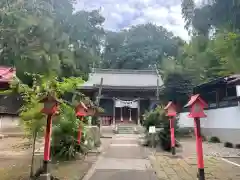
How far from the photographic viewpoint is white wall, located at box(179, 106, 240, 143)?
15.4 m

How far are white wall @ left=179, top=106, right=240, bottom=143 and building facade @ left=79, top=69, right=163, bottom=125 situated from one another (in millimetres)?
8414

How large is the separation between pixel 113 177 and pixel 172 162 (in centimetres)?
301

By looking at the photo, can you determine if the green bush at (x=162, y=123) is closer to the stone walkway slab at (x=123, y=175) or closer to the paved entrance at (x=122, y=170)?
the paved entrance at (x=122, y=170)

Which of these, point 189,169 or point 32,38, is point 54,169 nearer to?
point 189,169

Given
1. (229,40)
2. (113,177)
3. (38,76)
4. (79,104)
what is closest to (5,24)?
(79,104)

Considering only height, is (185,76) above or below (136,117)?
above

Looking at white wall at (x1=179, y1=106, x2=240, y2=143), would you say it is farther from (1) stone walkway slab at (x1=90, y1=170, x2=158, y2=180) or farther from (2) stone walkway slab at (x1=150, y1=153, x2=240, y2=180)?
(1) stone walkway slab at (x1=90, y1=170, x2=158, y2=180)

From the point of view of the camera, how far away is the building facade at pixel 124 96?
28797 mm

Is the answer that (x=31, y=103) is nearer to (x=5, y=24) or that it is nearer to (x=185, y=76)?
(x=5, y=24)

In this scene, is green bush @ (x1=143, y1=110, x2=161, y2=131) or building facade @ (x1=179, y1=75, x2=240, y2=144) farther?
building facade @ (x1=179, y1=75, x2=240, y2=144)

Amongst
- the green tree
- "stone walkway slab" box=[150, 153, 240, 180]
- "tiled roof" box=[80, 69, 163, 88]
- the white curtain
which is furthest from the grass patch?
the green tree

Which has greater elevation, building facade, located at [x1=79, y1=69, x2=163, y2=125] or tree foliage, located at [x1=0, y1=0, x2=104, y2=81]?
tree foliage, located at [x1=0, y1=0, x2=104, y2=81]

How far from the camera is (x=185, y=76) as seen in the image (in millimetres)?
25703

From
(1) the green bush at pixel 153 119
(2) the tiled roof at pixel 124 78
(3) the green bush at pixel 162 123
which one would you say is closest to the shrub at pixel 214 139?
(3) the green bush at pixel 162 123
